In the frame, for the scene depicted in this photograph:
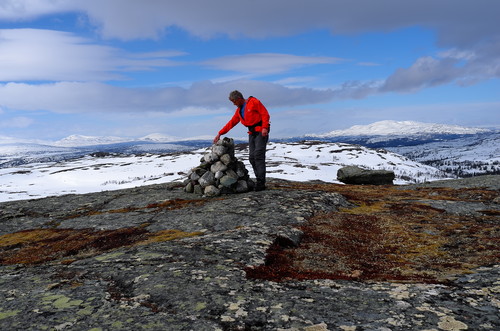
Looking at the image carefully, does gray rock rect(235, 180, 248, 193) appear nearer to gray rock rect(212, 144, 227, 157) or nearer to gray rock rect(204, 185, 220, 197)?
gray rock rect(204, 185, 220, 197)

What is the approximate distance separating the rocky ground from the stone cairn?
3113 mm

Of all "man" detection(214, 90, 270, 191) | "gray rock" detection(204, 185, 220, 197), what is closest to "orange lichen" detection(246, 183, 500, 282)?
"man" detection(214, 90, 270, 191)

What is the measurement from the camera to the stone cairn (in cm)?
2044

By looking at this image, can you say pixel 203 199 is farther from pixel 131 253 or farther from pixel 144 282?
pixel 144 282

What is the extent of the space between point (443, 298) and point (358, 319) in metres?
1.90

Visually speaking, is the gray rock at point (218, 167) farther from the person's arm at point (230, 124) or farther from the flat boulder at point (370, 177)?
the flat boulder at point (370, 177)

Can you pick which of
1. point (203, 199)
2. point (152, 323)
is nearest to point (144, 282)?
point (152, 323)

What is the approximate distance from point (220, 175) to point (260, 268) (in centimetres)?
1314

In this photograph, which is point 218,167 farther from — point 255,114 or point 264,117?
point 264,117

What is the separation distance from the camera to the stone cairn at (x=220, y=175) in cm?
2044

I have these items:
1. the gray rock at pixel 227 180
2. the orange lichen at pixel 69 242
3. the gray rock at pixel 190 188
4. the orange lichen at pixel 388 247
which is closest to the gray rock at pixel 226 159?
the gray rock at pixel 227 180

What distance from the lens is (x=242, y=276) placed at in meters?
7.18

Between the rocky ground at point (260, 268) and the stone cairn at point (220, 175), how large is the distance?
3113mm

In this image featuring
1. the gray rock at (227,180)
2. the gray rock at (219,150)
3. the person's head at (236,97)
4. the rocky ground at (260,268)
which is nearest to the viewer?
the rocky ground at (260,268)
